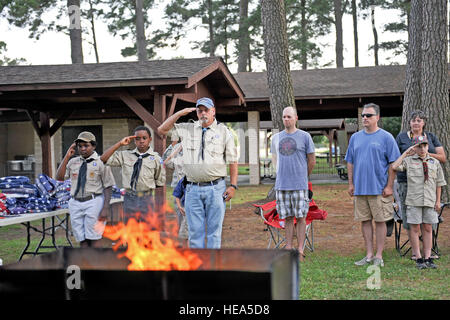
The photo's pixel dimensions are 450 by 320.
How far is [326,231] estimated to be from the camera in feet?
27.2

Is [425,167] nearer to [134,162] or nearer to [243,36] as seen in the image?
[134,162]

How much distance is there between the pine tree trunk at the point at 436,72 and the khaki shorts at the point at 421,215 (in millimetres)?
4668

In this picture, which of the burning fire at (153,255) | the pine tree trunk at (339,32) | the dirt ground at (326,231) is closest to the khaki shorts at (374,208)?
the dirt ground at (326,231)

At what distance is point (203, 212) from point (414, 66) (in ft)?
26.0

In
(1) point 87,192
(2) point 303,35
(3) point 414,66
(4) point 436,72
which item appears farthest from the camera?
(2) point 303,35

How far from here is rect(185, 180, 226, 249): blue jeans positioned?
4.36 meters

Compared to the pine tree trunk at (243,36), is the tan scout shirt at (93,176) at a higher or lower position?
lower

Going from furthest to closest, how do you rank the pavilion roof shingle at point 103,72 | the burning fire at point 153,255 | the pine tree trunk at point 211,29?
the pine tree trunk at point 211,29, the pavilion roof shingle at point 103,72, the burning fire at point 153,255

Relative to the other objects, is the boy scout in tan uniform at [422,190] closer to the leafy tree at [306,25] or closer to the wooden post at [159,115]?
the wooden post at [159,115]

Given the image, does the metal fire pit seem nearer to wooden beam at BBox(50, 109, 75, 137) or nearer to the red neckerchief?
the red neckerchief

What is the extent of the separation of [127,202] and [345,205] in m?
7.40

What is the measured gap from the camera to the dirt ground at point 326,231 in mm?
6980

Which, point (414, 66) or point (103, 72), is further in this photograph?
point (414, 66)

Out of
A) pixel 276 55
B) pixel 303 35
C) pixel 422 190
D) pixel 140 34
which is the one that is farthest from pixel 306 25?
pixel 422 190
